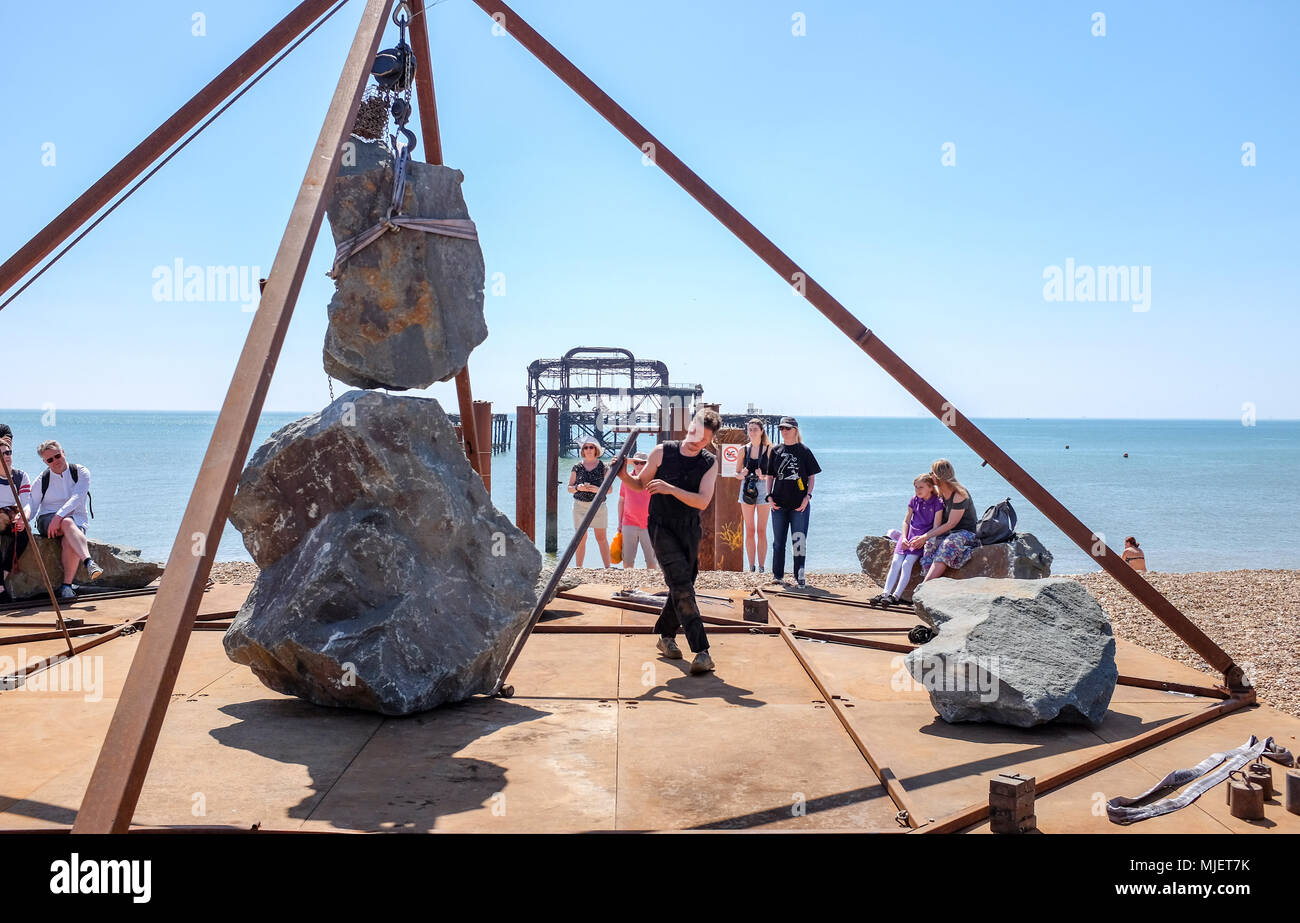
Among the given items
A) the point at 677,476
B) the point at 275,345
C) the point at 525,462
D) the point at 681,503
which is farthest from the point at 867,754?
the point at 525,462

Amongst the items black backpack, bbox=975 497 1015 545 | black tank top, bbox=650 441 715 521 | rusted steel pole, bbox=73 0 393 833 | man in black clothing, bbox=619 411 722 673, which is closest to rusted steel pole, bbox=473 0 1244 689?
man in black clothing, bbox=619 411 722 673

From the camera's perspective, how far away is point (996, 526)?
802cm

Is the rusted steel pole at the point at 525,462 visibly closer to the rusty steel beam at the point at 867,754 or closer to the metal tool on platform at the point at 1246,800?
the rusty steel beam at the point at 867,754

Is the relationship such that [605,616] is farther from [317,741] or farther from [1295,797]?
[1295,797]

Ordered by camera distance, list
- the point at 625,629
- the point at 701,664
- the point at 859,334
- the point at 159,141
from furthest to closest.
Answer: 1. the point at 625,629
2. the point at 701,664
3. the point at 859,334
4. the point at 159,141

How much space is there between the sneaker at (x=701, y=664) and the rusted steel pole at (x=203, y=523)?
3373 mm

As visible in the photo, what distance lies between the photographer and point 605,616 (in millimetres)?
7453

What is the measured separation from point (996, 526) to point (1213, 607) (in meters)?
2.61

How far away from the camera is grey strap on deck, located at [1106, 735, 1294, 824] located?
354cm

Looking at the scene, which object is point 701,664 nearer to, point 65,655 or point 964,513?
point 964,513

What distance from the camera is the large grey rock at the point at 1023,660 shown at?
4785 millimetres

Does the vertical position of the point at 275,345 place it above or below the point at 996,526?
above

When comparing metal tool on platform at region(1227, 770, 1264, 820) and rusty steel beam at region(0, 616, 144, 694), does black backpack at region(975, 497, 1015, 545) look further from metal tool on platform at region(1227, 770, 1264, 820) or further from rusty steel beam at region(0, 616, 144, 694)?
rusty steel beam at region(0, 616, 144, 694)

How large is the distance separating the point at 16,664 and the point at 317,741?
2.75m
